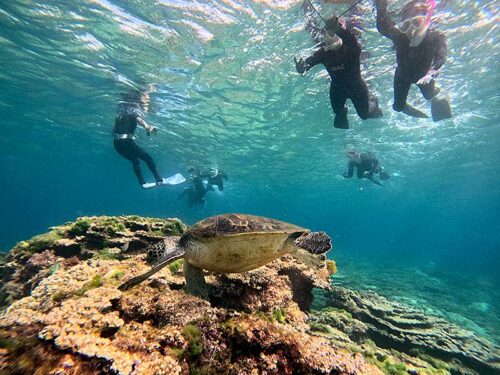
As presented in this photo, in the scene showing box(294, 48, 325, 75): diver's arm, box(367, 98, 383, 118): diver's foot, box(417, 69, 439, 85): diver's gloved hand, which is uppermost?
box(294, 48, 325, 75): diver's arm

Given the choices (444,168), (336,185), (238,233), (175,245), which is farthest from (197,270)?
(336,185)

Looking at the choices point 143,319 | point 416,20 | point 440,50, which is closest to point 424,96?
point 440,50

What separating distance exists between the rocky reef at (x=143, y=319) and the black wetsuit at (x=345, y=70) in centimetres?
526

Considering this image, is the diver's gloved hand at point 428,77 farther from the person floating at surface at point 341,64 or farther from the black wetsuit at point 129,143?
the black wetsuit at point 129,143

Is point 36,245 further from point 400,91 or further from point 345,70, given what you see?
point 400,91

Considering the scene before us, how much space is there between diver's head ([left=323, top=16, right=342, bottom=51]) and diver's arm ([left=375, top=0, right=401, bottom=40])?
117cm

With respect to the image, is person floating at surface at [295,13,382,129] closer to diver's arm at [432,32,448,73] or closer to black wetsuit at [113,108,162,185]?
diver's arm at [432,32,448,73]

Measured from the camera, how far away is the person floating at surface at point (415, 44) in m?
6.42

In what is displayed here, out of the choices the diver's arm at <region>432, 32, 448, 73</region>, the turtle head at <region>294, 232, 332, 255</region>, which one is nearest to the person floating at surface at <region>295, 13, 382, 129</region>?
the diver's arm at <region>432, 32, 448, 73</region>

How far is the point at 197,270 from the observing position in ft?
11.0

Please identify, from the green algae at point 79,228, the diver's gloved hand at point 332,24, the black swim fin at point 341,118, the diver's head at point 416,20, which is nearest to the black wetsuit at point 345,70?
the black swim fin at point 341,118

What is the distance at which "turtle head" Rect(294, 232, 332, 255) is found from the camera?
3773 millimetres

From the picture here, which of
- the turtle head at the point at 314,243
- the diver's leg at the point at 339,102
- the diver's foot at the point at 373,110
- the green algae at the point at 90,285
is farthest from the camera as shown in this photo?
the diver's foot at the point at 373,110

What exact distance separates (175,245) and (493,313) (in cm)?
2068
